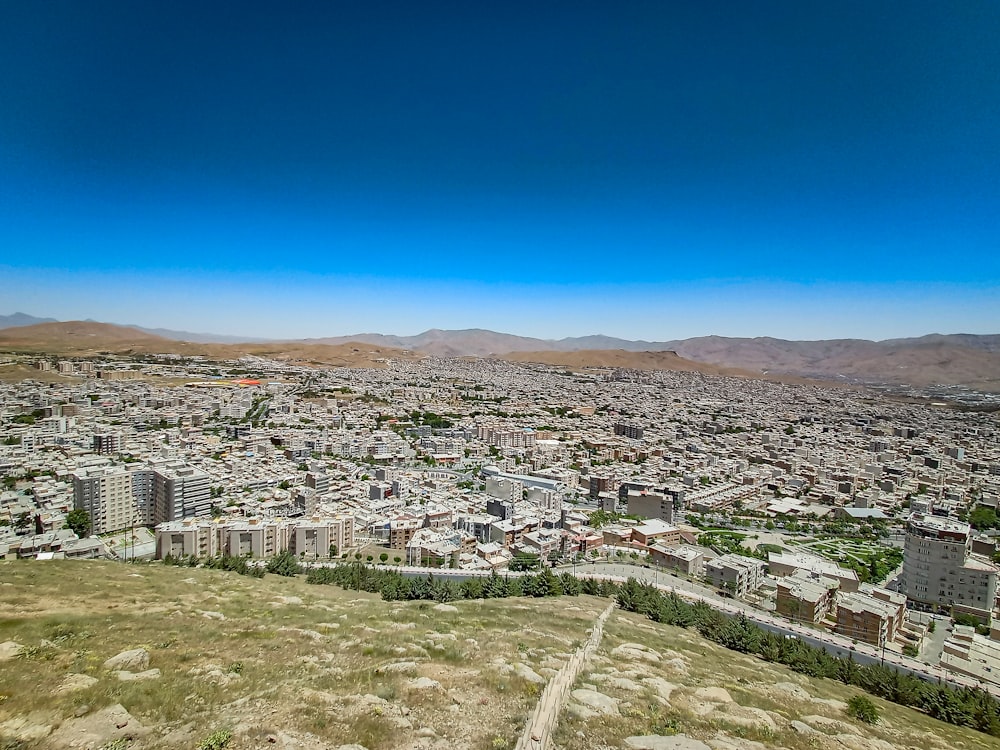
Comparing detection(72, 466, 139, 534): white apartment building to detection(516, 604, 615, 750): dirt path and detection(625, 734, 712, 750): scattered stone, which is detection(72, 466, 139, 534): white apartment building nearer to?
detection(516, 604, 615, 750): dirt path

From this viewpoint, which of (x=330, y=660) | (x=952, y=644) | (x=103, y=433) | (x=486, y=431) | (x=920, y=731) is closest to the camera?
(x=330, y=660)

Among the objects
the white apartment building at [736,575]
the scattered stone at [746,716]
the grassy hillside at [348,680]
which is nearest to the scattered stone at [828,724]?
the grassy hillside at [348,680]

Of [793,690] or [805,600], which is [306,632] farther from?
[805,600]

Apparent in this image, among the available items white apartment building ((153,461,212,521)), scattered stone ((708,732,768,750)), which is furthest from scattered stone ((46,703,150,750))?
white apartment building ((153,461,212,521))

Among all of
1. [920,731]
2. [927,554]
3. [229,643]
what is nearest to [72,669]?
[229,643]

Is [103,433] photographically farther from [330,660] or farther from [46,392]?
[330,660]

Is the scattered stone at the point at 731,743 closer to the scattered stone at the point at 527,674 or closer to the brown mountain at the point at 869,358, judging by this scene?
the scattered stone at the point at 527,674

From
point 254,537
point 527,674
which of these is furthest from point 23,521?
point 527,674
